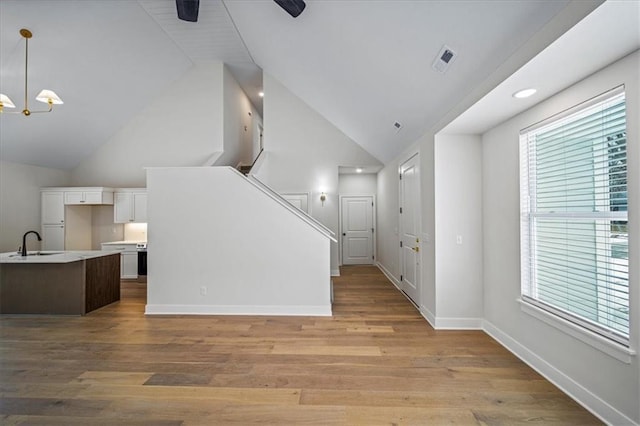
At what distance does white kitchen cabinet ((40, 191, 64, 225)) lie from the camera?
6441 millimetres

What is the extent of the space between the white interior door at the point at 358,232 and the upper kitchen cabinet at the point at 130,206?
4.99 metres

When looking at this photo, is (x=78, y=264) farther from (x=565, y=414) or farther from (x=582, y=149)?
(x=582, y=149)

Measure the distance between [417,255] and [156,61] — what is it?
647cm

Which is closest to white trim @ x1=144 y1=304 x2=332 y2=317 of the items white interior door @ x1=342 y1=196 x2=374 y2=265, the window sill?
the window sill

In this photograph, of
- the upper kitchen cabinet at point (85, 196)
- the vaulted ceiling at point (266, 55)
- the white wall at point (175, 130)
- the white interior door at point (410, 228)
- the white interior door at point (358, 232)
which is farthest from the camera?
the white interior door at point (358, 232)

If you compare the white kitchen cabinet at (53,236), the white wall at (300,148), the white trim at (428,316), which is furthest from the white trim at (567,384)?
the white kitchen cabinet at (53,236)

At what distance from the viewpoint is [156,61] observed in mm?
6008

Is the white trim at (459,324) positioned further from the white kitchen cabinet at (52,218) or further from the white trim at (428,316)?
the white kitchen cabinet at (52,218)

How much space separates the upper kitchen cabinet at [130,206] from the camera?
21.6 feet

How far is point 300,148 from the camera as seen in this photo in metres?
6.82

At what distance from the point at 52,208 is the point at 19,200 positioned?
544 millimetres

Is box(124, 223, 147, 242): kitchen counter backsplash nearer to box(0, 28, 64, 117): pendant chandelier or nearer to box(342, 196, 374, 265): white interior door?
box(0, 28, 64, 117): pendant chandelier

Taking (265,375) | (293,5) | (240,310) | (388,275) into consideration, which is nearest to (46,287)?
(240,310)

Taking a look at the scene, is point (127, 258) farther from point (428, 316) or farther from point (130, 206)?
point (428, 316)
